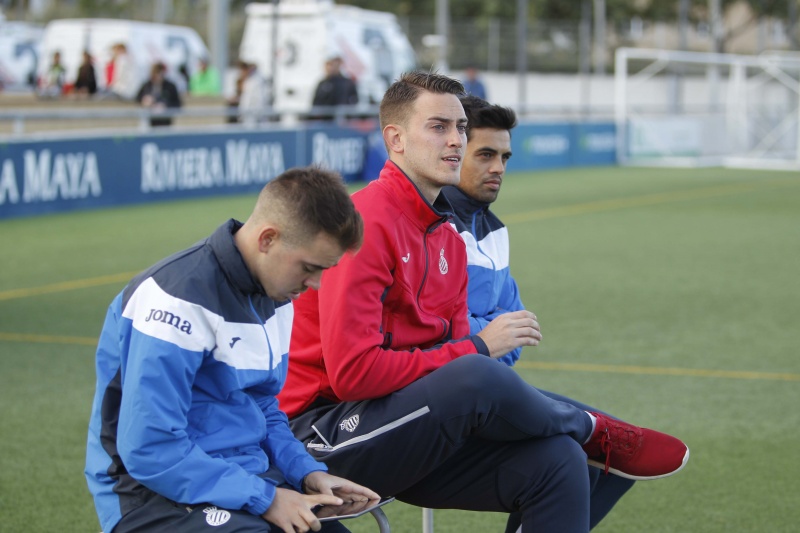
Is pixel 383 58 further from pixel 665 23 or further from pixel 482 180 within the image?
pixel 665 23

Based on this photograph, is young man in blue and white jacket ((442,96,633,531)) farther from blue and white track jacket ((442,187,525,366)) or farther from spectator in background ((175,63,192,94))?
spectator in background ((175,63,192,94))

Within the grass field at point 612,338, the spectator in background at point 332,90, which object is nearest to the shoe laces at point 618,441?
the grass field at point 612,338

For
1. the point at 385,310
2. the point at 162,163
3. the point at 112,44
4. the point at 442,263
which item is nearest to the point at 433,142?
the point at 442,263

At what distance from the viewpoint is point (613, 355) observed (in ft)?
25.3

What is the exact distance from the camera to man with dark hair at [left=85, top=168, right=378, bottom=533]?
278cm

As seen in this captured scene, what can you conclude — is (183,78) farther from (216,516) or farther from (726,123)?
(216,516)

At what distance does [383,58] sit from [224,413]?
83.6 feet

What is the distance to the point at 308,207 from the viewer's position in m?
2.89

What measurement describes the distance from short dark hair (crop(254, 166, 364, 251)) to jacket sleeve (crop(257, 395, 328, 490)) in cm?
50

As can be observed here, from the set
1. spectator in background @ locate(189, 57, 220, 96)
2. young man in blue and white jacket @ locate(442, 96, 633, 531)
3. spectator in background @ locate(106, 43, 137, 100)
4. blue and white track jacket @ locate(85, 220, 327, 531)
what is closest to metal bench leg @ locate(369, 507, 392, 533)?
blue and white track jacket @ locate(85, 220, 327, 531)

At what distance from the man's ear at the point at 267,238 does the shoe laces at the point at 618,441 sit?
1.18m

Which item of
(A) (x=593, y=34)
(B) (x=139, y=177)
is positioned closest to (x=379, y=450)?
(B) (x=139, y=177)

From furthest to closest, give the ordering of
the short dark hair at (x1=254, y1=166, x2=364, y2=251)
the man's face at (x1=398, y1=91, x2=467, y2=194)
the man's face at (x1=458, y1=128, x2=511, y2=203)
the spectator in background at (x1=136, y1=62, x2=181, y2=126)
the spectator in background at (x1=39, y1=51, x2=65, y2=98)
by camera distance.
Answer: the spectator in background at (x1=39, y1=51, x2=65, y2=98) < the spectator in background at (x1=136, y1=62, x2=181, y2=126) < the man's face at (x1=458, y1=128, x2=511, y2=203) < the man's face at (x1=398, y1=91, x2=467, y2=194) < the short dark hair at (x1=254, y1=166, x2=364, y2=251)

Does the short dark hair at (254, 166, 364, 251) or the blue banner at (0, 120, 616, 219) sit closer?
the short dark hair at (254, 166, 364, 251)
